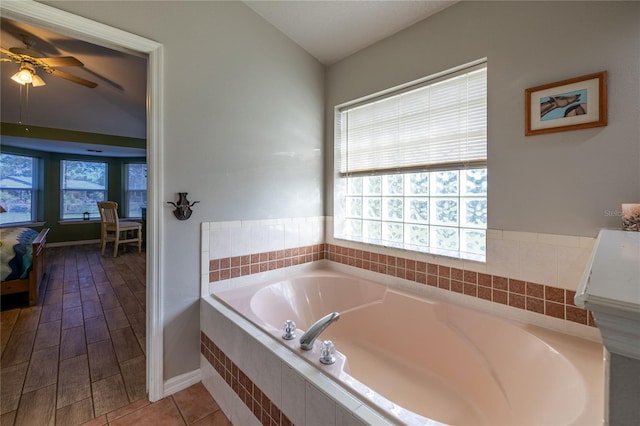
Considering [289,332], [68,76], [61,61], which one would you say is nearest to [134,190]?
[68,76]

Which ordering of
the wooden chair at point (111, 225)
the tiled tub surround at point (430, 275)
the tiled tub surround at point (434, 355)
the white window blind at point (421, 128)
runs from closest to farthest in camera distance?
1. the tiled tub surround at point (434, 355)
2. the tiled tub surround at point (430, 275)
3. the white window blind at point (421, 128)
4. the wooden chair at point (111, 225)

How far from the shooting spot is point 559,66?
140 cm

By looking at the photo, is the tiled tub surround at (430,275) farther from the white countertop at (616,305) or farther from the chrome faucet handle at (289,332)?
the white countertop at (616,305)

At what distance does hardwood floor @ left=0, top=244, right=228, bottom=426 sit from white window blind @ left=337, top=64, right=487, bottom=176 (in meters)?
2.05

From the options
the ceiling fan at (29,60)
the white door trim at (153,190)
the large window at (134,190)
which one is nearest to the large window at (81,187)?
the large window at (134,190)

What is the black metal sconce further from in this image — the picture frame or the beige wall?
the picture frame

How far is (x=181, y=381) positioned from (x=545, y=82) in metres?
2.75

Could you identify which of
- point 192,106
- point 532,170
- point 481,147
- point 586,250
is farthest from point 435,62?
point 192,106

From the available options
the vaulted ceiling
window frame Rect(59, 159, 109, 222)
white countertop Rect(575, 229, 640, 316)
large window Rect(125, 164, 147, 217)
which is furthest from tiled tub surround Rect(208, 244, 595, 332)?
window frame Rect(59, 159, 109, 222)

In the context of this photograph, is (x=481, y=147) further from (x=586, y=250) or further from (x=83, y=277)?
(x=83, y=277)

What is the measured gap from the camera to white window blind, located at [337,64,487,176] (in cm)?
174

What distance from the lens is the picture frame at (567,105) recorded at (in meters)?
1.29

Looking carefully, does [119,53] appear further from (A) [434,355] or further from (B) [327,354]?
(A) [434,355]

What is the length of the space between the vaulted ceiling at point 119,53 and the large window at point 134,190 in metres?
2.21
